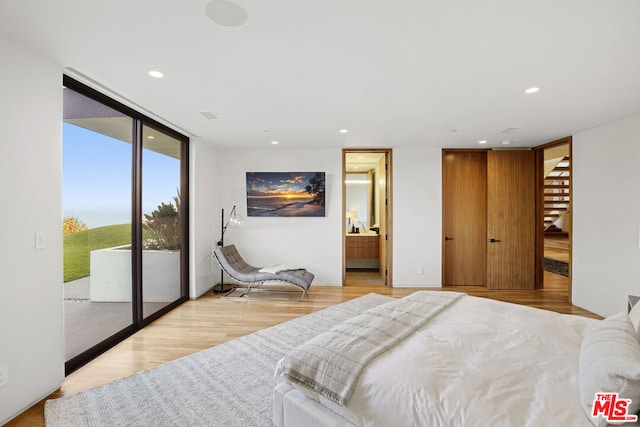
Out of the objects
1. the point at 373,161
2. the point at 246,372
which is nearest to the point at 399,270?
the point at 373,161

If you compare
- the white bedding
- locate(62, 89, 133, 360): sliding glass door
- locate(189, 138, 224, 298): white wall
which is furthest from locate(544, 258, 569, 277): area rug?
locate(62, 89, 133, 360): sliding glass door

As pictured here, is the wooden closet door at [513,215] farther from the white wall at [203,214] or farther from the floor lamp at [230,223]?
the white wall at [203,214]

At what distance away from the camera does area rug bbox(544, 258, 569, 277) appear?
6355 mm

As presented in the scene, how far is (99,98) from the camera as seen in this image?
279cm

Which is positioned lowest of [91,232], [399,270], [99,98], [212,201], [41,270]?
[399,270]

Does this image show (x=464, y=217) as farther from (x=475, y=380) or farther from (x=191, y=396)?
(x=191, y=396)

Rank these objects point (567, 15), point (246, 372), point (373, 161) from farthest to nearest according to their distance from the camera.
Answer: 1. point (373, 161)
2. point (246, 372)
3. point (567, 15)

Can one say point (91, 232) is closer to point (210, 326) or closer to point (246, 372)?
point (210, 326)

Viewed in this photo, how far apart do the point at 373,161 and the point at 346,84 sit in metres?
4.65

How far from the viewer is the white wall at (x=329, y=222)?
17.2 feet

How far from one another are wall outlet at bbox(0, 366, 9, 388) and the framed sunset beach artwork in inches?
149

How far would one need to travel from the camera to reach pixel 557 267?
669cm

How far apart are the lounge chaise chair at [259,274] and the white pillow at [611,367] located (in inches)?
136

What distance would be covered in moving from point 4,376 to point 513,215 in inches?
257
